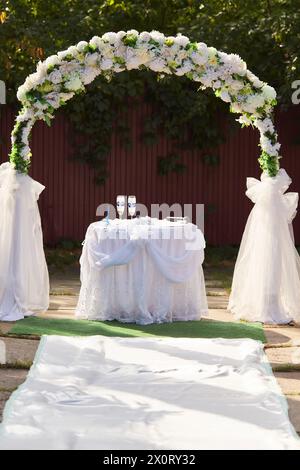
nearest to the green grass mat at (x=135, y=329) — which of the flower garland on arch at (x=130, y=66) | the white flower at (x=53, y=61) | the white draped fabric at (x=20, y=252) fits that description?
the white draped fabric at (x=20, y=252)

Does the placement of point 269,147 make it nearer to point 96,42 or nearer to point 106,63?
point 106,63

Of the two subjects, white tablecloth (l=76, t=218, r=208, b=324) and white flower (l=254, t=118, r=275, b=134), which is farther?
white flower (l=254, t=118, r=275, b=134)

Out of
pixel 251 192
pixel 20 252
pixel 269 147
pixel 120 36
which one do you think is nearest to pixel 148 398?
pixel 20 252

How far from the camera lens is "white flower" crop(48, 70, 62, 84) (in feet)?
29.4

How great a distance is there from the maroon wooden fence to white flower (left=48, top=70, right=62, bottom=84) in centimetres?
494

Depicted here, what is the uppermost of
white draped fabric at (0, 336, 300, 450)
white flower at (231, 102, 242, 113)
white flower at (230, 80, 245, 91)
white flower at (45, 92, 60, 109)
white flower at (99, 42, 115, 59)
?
white flower at (99, 42, 115, 59)

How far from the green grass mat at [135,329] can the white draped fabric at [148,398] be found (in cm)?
33

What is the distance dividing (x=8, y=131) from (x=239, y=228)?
3.70 m

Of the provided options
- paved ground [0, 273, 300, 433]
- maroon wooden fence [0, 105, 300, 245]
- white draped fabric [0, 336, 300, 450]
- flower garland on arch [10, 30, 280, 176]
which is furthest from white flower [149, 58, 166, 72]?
maroon wooden fence [0, 105, 300, 245]

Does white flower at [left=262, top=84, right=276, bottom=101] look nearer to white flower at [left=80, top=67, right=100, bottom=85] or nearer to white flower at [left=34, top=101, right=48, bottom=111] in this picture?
white flower at [left=80, top=67, right=100, bottom=85]

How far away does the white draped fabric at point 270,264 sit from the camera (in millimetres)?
8789

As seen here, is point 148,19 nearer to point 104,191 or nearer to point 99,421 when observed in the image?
point 104,191

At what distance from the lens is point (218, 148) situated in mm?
14117

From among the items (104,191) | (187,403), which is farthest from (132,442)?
(104,191)
